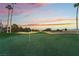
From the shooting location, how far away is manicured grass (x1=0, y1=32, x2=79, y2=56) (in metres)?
3.30

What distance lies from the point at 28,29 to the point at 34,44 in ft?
0.67

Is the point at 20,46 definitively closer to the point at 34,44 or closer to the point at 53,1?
the point at 34,44

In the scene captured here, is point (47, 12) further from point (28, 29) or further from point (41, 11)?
point (28, 29)

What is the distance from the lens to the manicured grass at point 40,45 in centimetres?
330

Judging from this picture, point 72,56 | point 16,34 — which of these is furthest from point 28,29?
Answer: point 72,56

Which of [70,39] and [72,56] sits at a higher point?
[70,39]

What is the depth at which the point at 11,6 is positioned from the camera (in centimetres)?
332

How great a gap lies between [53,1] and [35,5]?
0.23 metres

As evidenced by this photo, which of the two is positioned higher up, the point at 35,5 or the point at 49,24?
the point at 35,5

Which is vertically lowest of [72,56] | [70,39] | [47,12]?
[72,56]

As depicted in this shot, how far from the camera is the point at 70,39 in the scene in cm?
330

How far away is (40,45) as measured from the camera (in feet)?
10.9

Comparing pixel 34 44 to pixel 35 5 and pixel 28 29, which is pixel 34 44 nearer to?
pixel 28 29

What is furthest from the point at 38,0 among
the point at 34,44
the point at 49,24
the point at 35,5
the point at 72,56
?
the point at 72,56
